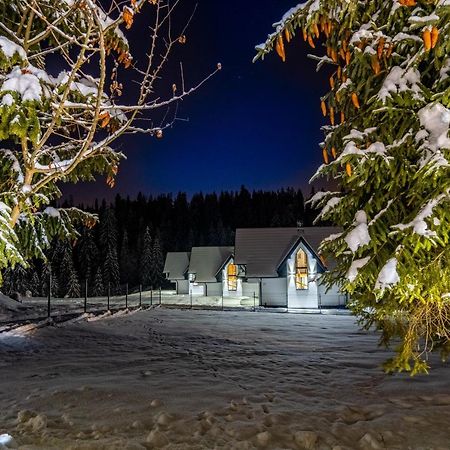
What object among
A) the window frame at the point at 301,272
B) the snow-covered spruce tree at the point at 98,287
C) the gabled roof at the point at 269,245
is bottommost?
the snow-covered spruce tree at the point at 98,287

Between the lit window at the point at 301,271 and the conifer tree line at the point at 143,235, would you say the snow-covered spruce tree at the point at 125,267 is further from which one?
the lit window at the point at 301,271

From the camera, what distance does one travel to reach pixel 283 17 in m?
4.69

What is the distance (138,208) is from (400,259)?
8984 centimetres

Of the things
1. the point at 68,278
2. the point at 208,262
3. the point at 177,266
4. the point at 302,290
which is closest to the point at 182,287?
the point at 177,266

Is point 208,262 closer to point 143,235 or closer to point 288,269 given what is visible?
point 288,269

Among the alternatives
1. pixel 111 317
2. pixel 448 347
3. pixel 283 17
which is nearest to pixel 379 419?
pixel 448 347

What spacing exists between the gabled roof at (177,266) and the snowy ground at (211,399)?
33.9 m

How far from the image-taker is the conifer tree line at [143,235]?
189 feet

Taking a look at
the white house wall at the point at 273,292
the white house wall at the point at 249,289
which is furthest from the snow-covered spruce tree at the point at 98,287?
the white house wall at the point at 273,292

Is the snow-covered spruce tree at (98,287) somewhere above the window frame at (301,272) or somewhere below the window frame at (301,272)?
below

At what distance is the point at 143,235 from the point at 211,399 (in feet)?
217

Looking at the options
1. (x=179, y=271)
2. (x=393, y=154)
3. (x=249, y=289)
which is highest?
(x=393, y=154)

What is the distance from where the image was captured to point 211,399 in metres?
5.88

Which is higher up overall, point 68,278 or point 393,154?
point 393,154
